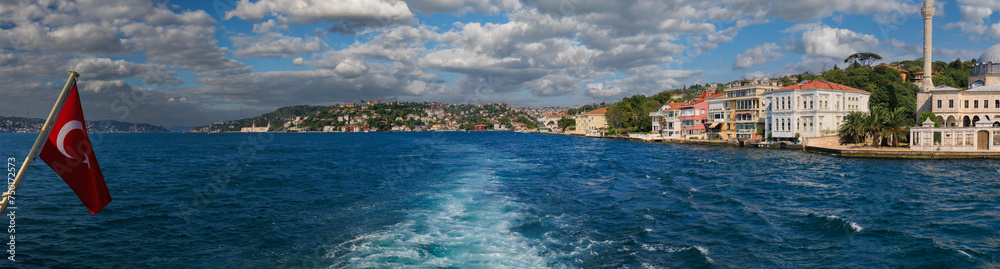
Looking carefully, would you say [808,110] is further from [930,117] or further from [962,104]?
[962,104]

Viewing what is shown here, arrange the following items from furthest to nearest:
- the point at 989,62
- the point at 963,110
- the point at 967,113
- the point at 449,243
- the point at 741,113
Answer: the point at 741,113, the point at 989,62, the point at 963,110, the point at 967,113, the point at 449,243

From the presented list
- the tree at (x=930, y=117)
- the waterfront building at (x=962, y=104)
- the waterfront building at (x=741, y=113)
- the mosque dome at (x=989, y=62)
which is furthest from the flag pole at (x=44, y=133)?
the mosque dome at (x=989, y=62)

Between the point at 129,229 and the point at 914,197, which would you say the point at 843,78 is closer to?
the point at 914,197

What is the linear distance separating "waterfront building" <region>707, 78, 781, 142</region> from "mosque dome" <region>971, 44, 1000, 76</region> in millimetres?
20229

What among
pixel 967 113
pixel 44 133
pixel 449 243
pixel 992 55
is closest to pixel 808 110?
pixel 967 113

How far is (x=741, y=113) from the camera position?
6125cm

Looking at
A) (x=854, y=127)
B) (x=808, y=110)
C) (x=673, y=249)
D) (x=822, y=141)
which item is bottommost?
(x=673, y=249)

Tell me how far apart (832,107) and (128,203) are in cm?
5979

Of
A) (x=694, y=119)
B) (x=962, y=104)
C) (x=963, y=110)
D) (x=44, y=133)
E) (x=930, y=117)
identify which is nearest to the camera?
(x=44, y=133)

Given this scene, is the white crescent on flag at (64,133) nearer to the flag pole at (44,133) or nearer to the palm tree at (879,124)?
the flag pole at (44,133)

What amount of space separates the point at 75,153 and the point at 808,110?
190ft

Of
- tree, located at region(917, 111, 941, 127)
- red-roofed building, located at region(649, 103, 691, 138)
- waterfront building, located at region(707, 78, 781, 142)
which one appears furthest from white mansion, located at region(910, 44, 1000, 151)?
red-roofed building, located at region(649, 103, 691, 138)

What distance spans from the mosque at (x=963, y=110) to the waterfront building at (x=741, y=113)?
15.1 metres

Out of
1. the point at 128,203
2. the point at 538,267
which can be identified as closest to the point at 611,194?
the point at 538,267
